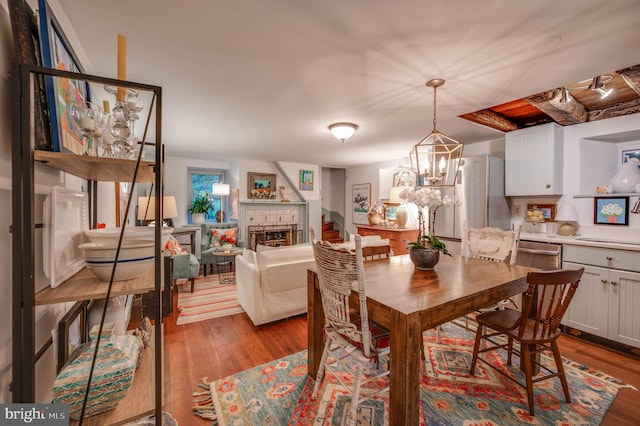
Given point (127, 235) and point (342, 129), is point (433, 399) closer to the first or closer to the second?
point (127, 235)

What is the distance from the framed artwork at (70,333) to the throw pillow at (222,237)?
3.80 metres

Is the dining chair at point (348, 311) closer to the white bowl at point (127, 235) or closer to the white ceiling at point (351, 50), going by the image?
the white bowl at point (127, 235)

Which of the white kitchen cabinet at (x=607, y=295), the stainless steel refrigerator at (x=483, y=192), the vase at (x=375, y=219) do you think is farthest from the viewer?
the vase at (x=375, y=219)

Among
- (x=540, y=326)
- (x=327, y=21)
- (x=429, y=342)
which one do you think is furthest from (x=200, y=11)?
(x=429, y=342)

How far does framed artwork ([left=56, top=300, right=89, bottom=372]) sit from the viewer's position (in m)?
0.97

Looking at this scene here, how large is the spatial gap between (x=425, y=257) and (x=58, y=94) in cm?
214

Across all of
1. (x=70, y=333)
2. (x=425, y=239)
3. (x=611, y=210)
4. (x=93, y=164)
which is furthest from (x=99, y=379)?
(x=611, y=210)

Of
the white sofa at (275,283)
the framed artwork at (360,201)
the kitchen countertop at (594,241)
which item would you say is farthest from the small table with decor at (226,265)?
the kitchen countertop at (594,241)

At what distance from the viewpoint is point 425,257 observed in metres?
1.95

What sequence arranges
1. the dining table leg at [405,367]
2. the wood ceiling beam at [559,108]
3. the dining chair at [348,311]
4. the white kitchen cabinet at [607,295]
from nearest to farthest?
the dining table leg at [405,367] < the dining chair at [348,311] < the white kitchen cabinet at [607,295] < the wood ceiling beam at [559,108]

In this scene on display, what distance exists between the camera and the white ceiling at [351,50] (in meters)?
1.40

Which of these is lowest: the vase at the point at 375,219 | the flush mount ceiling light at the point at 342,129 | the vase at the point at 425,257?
the vase at the point at 425,257

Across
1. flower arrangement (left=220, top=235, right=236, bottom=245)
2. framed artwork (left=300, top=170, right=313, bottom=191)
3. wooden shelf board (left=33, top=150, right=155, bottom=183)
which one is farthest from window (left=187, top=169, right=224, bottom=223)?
wooden shelf board (left=33, top=150, right=155, bottom=183)

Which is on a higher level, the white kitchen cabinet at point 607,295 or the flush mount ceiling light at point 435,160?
the flush mount ceiling light at point 435,160
